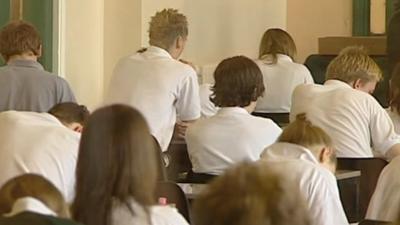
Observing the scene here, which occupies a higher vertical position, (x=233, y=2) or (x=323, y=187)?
(x=233, y=2)

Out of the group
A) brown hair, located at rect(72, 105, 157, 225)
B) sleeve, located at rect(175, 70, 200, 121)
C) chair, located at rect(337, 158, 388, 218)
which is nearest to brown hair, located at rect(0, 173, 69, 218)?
brown hair, located at rect(72, 105, 157, 225)

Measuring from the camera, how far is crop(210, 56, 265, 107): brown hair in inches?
190

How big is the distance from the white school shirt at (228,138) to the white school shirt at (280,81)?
206cm

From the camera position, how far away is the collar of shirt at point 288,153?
3.53 m

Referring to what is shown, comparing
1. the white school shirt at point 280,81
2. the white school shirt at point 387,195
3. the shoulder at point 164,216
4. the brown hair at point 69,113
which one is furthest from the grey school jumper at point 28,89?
the white school shirt at point 280,81

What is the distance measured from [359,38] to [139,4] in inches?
87.5

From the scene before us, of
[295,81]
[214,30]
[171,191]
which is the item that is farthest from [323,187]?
[214,30]

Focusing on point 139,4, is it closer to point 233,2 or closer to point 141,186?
point 233,2

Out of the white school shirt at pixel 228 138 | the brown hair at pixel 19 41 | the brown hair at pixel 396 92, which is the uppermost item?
the brown hair at pixel 19 41

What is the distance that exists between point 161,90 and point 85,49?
8.64 feet

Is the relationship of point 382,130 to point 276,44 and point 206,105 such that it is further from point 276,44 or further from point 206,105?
point 276,44

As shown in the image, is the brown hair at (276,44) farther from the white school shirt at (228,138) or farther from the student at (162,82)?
the white school shirt at (228,138)

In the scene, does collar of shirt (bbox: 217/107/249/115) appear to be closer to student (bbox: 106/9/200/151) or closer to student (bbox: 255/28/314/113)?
student (bbox: 106/9/200/151)

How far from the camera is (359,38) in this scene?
29.9ft
